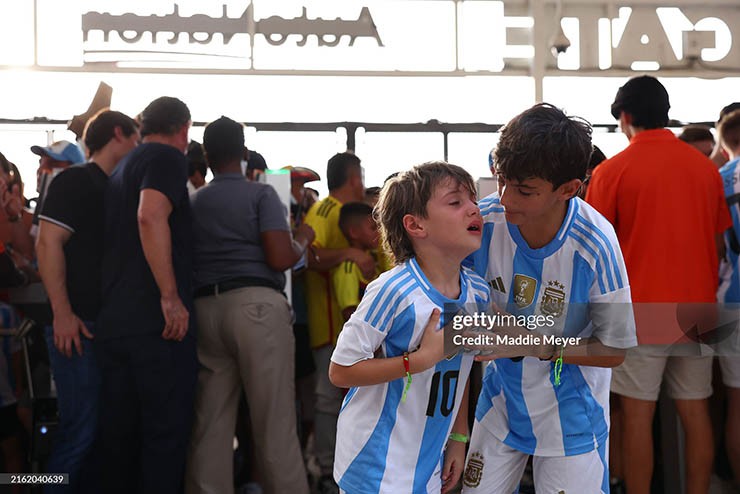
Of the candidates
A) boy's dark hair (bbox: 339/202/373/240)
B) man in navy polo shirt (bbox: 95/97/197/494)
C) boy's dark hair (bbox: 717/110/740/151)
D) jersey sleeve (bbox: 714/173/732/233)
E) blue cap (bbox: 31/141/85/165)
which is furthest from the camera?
boy's dark hair (bbox: 339/202/373/240)

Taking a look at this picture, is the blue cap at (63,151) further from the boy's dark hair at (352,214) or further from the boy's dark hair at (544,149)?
the boy's dark hair at (544,149)

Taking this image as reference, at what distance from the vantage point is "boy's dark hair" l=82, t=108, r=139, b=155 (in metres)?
3.17

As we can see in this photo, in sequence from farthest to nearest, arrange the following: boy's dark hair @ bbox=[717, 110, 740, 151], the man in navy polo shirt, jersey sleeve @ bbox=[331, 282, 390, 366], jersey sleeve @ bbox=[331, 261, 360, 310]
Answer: jersey sleeve @ bbox=[331, 261, 360, 310] → boy's dark hair @ bbox=[717, 110, 740, 151] → the man in navy polo shirt → jersey sleeve @ bbox=[331, 282, 390, 366]

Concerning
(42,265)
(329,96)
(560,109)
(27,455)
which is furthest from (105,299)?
(329,96)

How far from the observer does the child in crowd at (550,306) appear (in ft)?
5.98

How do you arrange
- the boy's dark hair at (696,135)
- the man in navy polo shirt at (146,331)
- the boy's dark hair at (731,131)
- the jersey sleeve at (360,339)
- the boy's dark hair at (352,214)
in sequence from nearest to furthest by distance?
the jersey sleeve at (360,339) → the man in navy polo shirt at (146,331) → the boy's dark hair at (731,131) → the boy's dark hair at (352,214) → the boy's dark hair at (696,135)

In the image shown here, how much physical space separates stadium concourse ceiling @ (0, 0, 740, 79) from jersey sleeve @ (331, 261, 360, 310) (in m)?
3.26

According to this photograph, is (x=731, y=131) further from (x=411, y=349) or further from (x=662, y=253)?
(x=411, y=349)

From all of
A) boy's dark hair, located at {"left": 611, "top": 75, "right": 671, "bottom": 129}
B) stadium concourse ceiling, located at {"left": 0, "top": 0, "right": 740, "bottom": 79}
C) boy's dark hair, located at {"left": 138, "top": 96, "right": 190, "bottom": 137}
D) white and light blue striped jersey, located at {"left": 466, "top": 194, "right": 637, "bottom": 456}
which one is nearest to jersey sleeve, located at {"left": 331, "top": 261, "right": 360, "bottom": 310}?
boy's dark hair, located at {"left": 138, "top": 96, "right": 190, "bottom": 137}

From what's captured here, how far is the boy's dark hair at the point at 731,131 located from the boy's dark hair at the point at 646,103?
0.92 feet

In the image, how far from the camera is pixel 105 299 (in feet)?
9.78

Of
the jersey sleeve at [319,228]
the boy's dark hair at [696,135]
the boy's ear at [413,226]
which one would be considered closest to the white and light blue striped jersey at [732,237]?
the boy's dark hair at [696,135]

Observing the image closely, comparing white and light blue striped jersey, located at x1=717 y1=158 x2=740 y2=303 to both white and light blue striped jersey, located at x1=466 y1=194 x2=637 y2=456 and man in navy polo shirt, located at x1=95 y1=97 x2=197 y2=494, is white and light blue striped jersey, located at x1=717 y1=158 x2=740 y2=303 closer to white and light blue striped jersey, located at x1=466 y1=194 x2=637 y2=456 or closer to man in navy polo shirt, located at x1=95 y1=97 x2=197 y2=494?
white and light blue striped jersey, located at x1=466 y1=194 x2=637 y2=456

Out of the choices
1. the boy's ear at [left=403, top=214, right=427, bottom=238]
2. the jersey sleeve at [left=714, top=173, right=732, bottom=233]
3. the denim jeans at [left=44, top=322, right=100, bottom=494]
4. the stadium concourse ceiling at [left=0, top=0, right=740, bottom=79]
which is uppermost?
the stadium concourse ceiling at [left=0, top=0, right=740, bottom=79]
